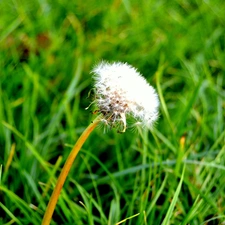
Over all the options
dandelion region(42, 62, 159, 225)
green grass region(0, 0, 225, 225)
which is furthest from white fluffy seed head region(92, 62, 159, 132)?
green grass region(0, 0, 225, 225)

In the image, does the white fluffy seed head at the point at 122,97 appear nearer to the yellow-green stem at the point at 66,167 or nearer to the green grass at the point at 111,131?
the yellow-green stem at the point at 66,167

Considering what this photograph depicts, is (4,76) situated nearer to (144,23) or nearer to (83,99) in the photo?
(83,99)

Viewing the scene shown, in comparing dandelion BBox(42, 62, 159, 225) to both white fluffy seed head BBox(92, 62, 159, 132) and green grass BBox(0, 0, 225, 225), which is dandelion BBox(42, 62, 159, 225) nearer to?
white fluffy seed head BBox(92, 62, 159, 132)

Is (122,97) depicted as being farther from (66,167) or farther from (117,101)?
(66,167)

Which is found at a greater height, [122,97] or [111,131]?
[122,97]

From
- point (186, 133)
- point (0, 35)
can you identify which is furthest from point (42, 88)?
point (186, 133)

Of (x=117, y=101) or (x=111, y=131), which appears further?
(x=111, y=131)

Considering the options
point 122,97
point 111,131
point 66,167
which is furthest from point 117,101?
point 111,131
